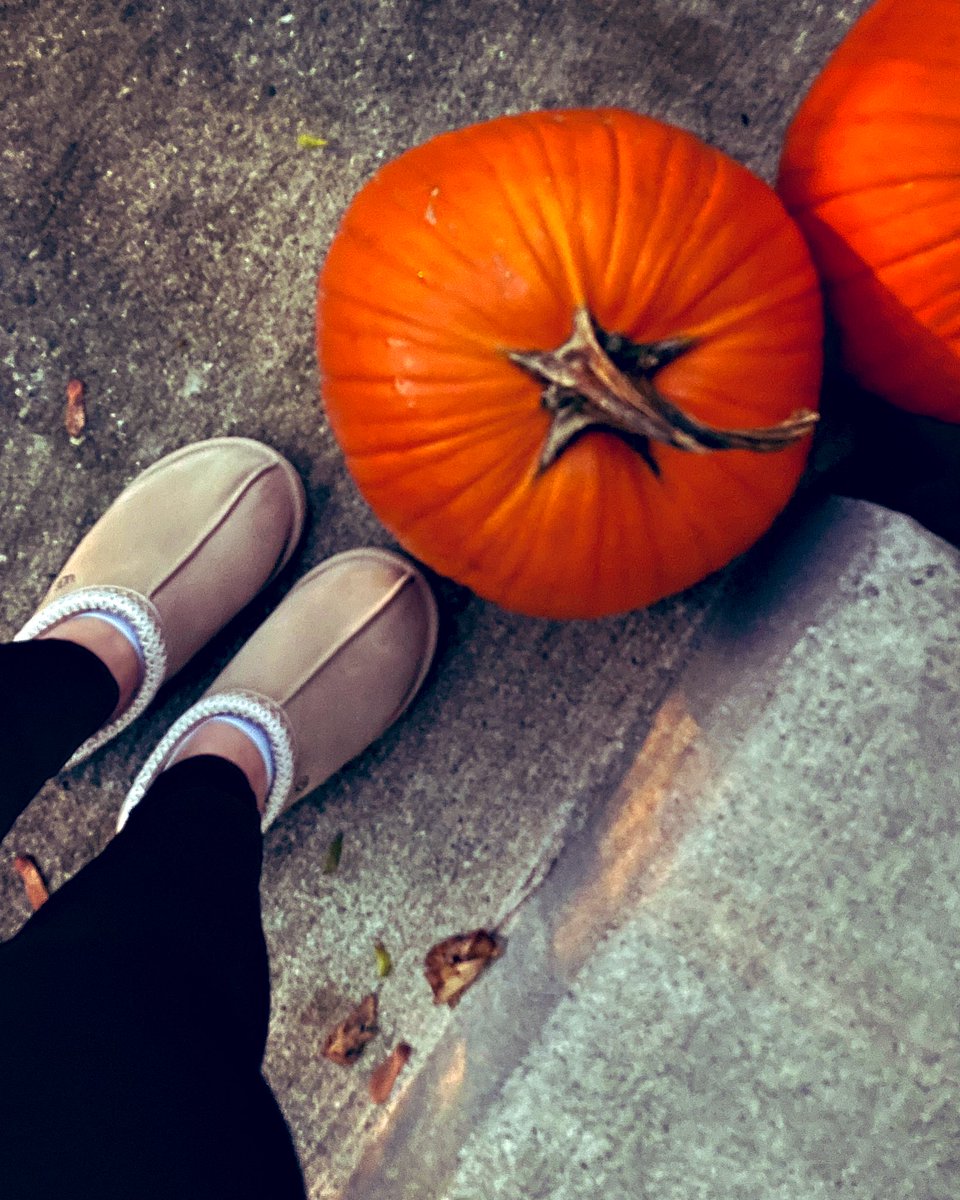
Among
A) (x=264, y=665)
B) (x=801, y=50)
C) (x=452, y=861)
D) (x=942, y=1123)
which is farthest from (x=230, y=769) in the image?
(x=801, y=50)

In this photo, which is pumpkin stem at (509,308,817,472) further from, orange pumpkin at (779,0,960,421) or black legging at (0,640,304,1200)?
black legging at (0,640,304,1200)

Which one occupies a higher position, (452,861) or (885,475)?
(885,475)

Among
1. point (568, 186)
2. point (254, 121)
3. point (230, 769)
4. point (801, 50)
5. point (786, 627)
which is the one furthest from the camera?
point (254, 121)

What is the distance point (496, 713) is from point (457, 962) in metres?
0.42

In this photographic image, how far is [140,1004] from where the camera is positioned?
3.56 feet

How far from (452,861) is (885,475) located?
37.4 inches

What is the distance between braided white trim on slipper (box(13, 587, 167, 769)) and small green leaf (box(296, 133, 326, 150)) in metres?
0.83

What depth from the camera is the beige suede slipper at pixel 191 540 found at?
1574mm

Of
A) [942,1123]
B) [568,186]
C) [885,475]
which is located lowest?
[942,1123]

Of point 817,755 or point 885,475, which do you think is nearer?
point 817,755

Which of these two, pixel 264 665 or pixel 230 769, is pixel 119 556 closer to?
pixel 264 665

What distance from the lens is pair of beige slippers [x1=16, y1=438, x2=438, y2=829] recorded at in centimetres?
153

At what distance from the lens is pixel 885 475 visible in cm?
147

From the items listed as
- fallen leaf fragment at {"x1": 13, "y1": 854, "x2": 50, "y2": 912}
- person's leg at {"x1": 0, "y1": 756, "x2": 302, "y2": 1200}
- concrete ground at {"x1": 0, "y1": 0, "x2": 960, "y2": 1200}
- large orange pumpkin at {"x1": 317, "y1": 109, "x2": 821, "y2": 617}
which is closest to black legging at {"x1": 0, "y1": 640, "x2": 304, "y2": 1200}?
person's leg at {"x1": 0, "y1": 756, "x2": 302, "y2": 1200}
